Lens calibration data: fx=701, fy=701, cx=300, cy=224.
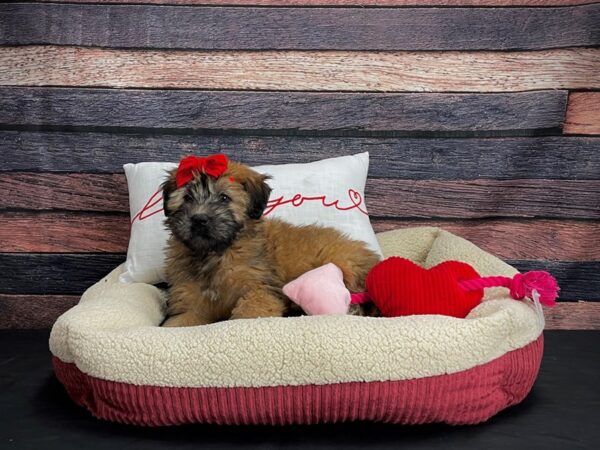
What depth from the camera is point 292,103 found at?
12.0ft

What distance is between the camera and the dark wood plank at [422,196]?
12.1 ft

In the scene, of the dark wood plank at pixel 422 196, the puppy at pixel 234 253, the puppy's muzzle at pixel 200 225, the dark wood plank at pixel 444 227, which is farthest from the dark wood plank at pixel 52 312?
the puppy's muzzle at pixel 200 225

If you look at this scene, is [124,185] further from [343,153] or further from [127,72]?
[343,153]

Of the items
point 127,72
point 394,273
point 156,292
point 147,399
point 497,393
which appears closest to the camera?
point 147,399

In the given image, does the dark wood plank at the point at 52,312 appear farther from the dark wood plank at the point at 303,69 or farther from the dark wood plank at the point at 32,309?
the dark wood plank at the point at 303,69

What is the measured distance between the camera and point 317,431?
7.16ft

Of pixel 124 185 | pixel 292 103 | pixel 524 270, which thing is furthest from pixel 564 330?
pixel 124 185

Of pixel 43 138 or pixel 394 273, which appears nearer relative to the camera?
pixel 394 273

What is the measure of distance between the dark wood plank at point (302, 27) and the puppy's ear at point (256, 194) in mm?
1169

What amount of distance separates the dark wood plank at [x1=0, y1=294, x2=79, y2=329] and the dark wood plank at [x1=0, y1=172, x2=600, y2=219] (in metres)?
0.49

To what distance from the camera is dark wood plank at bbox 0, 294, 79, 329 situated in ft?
12.4

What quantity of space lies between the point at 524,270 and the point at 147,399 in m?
2.37

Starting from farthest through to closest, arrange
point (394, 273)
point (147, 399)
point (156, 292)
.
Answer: point (156, 292) < point (394, 273) < point (147, 399)

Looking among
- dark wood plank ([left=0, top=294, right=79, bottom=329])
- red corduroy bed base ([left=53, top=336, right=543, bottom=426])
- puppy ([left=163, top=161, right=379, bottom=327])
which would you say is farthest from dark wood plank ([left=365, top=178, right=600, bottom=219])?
dark wood plank ([left=0, top=294, right=79, bottom=329])
